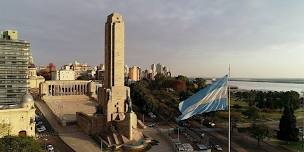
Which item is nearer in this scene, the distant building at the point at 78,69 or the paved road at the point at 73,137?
the paved road at the point at 73,137

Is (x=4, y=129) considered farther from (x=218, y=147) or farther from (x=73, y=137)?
(x=218, y=147)

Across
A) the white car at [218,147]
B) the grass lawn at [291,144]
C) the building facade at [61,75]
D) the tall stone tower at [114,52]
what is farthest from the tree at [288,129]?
the building facade at [61,75]

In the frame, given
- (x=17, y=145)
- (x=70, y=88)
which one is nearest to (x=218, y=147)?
(x=17, y=145)

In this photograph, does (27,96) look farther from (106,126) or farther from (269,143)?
(269,143)

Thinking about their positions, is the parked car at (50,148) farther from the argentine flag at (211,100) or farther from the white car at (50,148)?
the argentine flag at (211,100)

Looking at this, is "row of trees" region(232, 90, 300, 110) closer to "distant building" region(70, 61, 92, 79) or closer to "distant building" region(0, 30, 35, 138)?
"distant building" region(0, 30, 35, 138)
